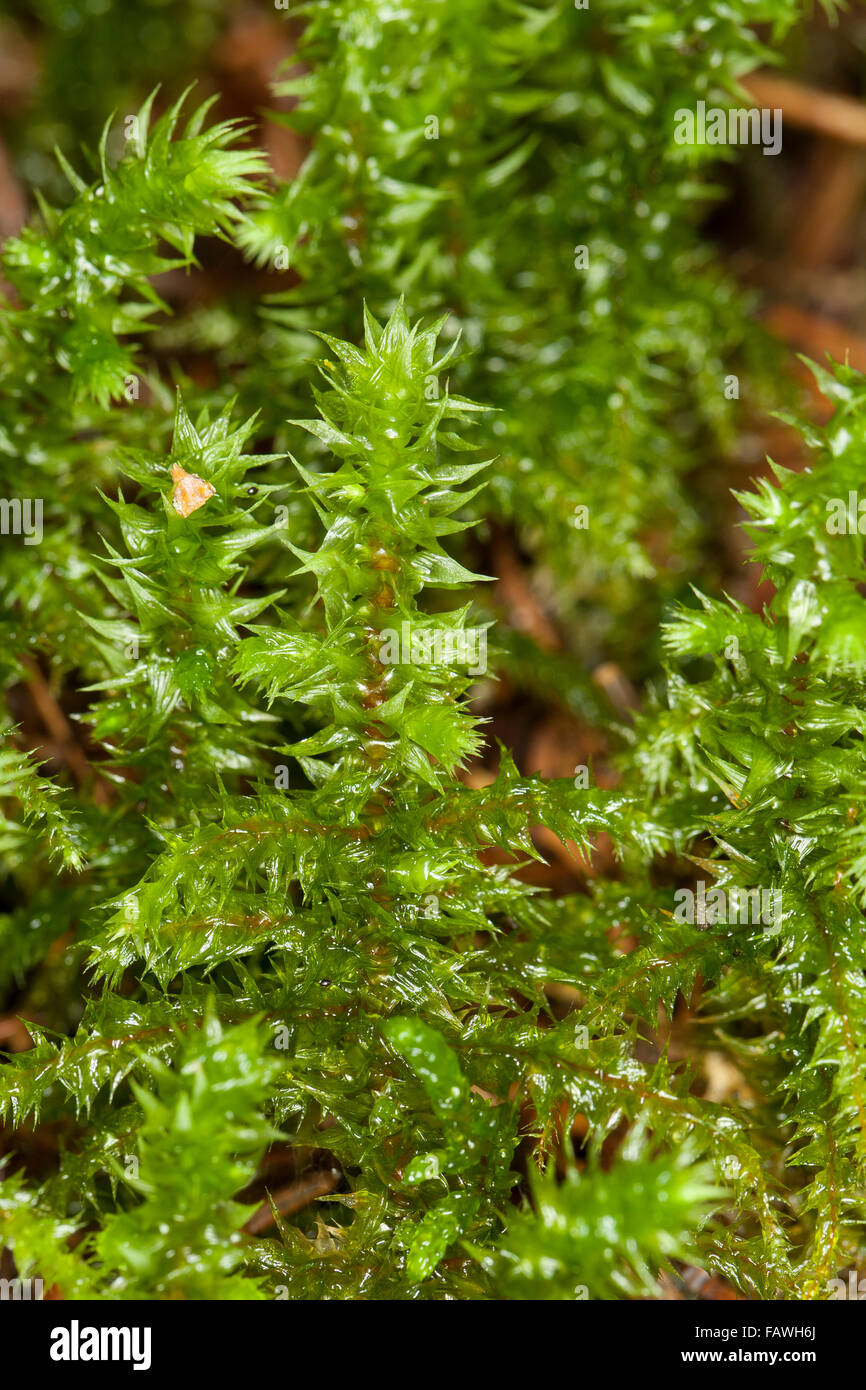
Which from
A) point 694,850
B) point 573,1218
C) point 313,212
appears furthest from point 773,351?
point 573,1218

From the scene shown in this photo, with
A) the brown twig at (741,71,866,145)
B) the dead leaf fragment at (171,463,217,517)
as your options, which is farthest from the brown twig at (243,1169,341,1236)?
the brown twig at (741,71,866,145)

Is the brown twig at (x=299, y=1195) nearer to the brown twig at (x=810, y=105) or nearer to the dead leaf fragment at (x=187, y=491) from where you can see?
the dead leaf fragment at (x=187, y=491)

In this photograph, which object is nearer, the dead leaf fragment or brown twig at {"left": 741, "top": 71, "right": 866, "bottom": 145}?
the dead leaf fragment

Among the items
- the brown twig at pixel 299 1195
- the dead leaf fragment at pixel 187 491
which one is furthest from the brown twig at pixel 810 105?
the brown twig at pixel 299 1195

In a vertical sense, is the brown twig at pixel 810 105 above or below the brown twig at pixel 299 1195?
above

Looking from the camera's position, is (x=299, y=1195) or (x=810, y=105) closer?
(x=299, y=1195)

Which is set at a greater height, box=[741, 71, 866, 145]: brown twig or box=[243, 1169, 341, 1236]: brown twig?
box=[741, 71, 866, 145]: brown twig

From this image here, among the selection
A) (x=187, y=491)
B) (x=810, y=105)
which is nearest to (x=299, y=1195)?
(x=187, y=491)

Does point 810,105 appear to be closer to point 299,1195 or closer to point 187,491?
point 187,491

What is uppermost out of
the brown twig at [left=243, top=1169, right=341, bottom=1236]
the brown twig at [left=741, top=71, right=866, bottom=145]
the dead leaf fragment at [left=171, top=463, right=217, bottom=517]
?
the brown twig at [left=741, top=71, right=866, bottom=145]

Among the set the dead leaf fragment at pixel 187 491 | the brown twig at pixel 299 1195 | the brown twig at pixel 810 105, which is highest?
the brown twig at pixel 810 105

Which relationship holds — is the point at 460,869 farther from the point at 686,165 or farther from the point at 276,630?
the point at 686,165

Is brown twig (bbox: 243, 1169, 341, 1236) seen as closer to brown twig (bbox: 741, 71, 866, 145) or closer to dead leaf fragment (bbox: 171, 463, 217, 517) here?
dead leaf fragment (bbox: 171, 463, 217, 517)
